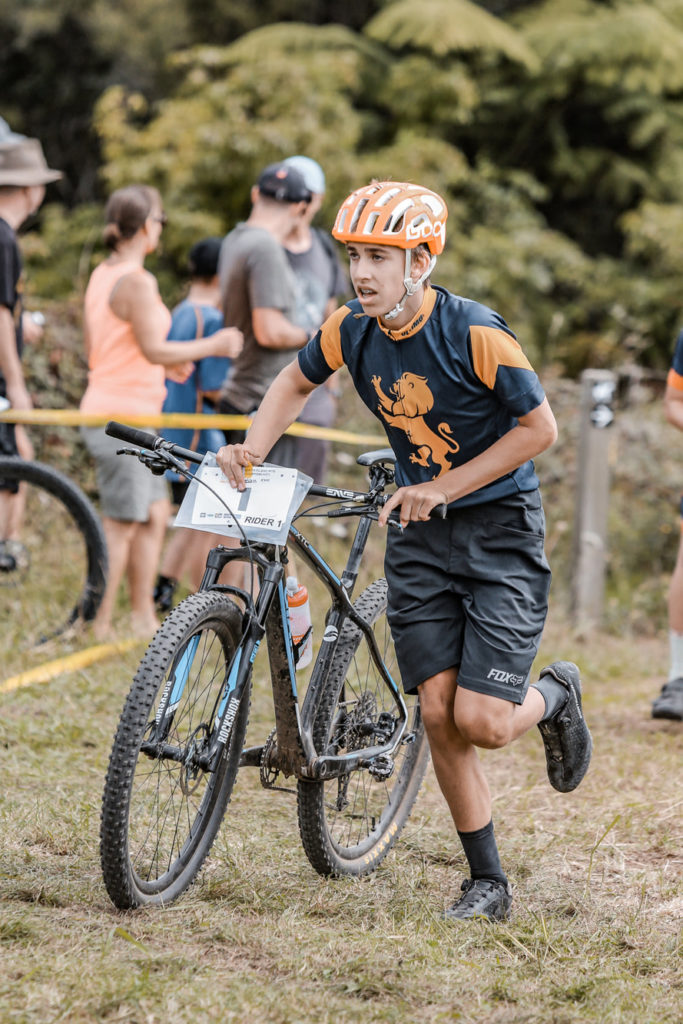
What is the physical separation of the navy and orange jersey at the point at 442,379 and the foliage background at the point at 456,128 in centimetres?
909

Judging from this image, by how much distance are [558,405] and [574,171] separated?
769 cm

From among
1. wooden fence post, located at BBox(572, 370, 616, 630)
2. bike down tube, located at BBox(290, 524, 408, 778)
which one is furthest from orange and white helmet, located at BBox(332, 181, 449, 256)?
wooden fence post, located at BBox(572, 370, 616, 630)

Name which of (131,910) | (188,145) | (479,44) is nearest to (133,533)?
(131,910)

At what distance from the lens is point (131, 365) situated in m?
5.59

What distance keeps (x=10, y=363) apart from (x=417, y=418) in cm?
287

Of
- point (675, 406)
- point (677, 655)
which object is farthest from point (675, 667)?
point (675, 406)

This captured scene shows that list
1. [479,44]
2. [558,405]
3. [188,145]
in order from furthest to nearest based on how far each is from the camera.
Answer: [479,44] < [188,145] < [558,405]

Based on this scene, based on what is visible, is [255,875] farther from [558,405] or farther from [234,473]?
[558,405]

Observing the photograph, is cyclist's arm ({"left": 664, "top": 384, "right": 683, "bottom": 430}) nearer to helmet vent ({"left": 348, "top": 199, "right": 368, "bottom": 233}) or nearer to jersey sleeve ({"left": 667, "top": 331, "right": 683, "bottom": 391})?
jersey sleeve ({"left": 667, "top": 331, "right": 683, "bottom": 391})

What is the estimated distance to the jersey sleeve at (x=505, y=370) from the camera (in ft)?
9.90

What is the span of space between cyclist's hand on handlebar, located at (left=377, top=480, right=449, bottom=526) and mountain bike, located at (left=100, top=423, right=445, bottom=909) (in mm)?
272

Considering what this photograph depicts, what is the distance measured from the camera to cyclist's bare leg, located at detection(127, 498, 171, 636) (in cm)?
577

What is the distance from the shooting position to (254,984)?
272cm

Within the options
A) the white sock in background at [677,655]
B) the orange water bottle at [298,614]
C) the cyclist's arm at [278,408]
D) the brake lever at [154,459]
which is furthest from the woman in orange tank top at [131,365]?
the white sock in background at [677,655]
